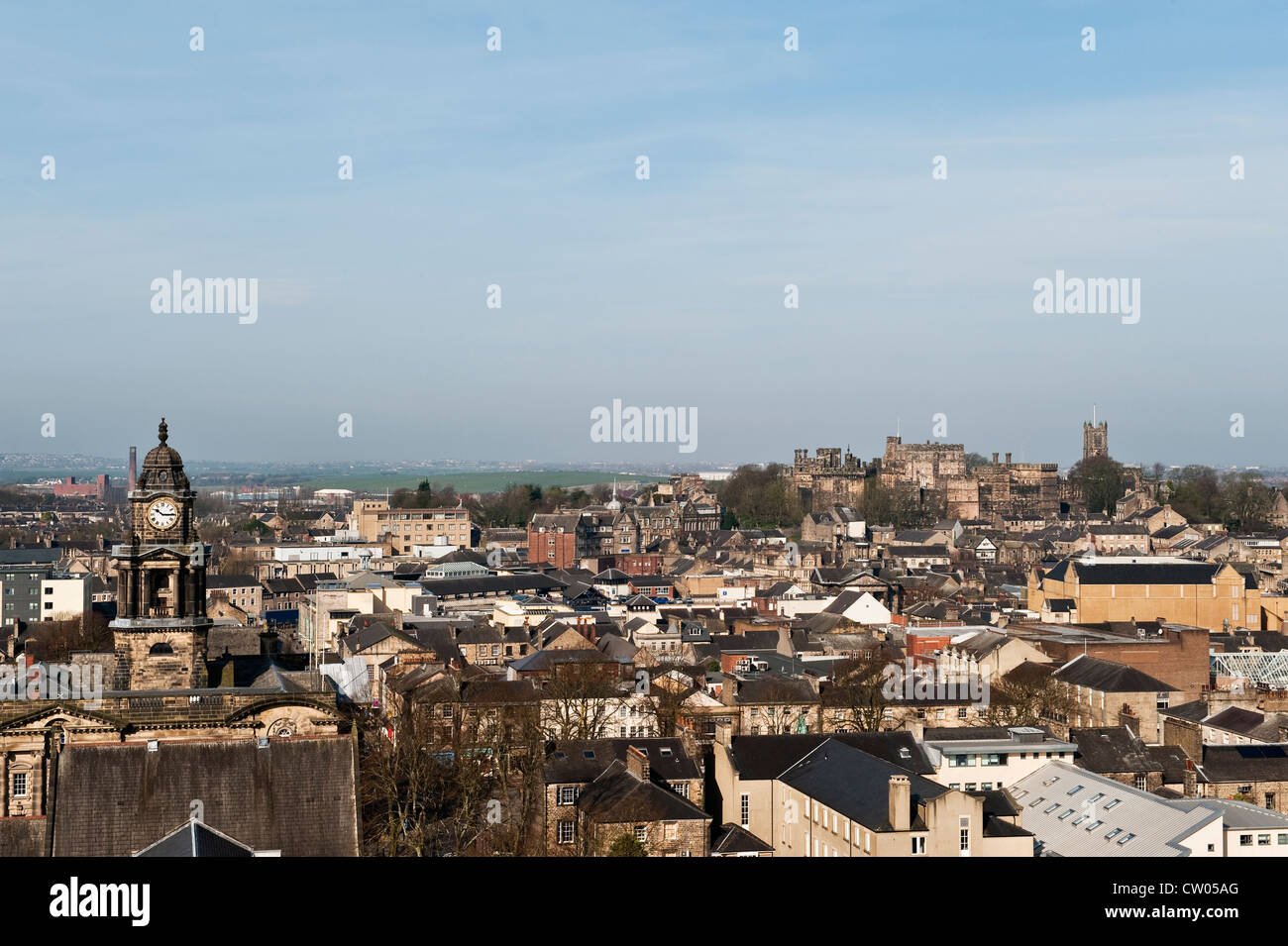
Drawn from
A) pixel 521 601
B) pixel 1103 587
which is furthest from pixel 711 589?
pixel 1103 587

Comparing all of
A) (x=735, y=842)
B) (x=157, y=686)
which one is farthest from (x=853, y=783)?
(x=157, y=686)

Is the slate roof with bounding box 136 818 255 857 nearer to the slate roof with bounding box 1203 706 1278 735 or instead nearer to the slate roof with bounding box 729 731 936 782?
the slate roof with bounding box 729 731 936 782

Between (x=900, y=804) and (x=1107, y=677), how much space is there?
20993 mm

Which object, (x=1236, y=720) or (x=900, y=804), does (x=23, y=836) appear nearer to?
(x=900, y=804)

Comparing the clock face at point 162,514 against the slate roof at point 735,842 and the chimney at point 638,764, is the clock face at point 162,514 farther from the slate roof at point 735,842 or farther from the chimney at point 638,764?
the slate roof at point 735,842

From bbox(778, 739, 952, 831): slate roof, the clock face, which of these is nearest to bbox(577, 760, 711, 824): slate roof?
bbox(778, 739, 952, 831): slate roof

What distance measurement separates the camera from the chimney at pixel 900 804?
84.1 feet

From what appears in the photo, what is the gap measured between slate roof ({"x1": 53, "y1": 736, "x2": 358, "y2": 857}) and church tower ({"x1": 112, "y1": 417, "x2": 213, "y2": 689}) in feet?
33.6

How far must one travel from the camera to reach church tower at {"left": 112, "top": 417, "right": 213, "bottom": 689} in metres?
29.9

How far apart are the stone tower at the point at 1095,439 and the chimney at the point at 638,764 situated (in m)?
146

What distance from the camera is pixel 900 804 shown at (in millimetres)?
25797
